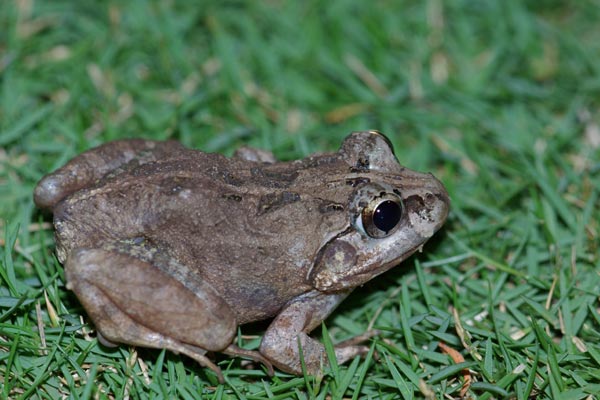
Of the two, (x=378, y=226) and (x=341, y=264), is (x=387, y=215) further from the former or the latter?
(x=341, y=264)

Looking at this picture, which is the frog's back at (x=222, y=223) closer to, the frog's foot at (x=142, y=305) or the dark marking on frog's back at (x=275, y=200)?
the dark marking on frog's back at (x=275, y=200)

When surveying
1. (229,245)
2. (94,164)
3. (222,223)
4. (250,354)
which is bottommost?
(250,354)

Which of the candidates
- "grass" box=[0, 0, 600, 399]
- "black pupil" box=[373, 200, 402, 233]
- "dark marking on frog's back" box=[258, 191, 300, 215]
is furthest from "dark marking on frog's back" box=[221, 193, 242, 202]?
"grass" box=[0, 0, 600, 399]

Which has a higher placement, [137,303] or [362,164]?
[362,164]

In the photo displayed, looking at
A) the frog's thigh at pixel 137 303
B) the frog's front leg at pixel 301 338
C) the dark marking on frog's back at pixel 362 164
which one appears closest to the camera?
the frog's thigh at pixel 137 303

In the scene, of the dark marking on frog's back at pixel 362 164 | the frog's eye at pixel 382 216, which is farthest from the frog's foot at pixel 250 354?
the dark marking on frog's back at pixel 362 164

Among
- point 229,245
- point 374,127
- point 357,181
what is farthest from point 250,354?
point 374,127
